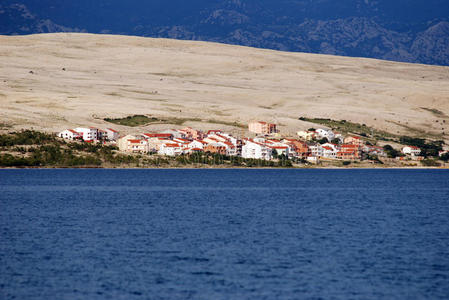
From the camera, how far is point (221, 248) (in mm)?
43406

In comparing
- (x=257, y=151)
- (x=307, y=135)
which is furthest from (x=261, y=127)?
(x=257, y=151)

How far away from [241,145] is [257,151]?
319 inches

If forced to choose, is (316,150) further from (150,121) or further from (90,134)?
(90,134)

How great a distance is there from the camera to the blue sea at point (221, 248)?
3338cm

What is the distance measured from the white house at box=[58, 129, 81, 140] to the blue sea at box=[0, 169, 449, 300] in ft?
236

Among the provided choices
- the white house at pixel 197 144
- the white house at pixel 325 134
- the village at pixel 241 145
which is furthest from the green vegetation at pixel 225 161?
the white house at pixel 325 134

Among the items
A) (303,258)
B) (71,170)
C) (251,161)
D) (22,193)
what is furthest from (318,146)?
(303,258)

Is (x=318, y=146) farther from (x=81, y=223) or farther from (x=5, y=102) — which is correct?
(x=81, y=223)

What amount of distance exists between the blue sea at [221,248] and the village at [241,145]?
70973mm

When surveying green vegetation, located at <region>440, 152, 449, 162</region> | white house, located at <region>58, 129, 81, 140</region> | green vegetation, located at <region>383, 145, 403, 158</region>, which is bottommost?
green vegetation, located at <region>440, 152, 449, 162</region>

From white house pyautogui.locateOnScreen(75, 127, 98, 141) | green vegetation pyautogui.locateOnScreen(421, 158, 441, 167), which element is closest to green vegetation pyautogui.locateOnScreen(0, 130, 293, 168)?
white house pyautogui.locateOnScreen(75, 127, 98, 141)

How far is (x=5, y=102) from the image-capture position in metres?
182

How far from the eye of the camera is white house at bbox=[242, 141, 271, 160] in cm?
15538

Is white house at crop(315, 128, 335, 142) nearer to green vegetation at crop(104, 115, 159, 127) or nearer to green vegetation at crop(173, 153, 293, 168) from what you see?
green vegetation at crop(173, 153, 293, 168)
